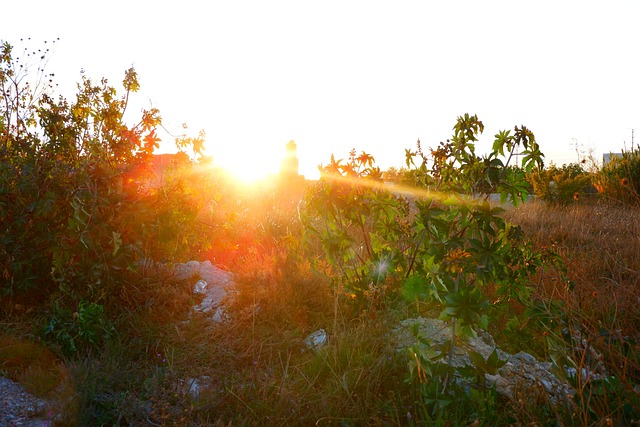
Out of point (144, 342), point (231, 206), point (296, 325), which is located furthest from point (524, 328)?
point (231, 206)

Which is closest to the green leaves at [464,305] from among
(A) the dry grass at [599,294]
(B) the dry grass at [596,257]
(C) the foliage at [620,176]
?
(A) the dry grass at [599,294]

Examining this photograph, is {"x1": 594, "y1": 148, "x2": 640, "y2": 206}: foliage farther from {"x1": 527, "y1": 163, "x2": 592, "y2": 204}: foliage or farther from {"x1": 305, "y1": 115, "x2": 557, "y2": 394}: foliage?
{"x1": 305, "y1": 115, "x2": 557, "y2": 394}: foliage

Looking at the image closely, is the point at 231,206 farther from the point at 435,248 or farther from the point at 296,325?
the point at 435,248

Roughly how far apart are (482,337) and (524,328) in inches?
16.6

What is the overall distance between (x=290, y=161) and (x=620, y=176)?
1025cm

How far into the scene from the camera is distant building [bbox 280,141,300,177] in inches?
693

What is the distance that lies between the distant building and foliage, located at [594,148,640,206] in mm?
9213

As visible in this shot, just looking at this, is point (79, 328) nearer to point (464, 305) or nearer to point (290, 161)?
point (464, 305)

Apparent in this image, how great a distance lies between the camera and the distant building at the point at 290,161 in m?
17.6

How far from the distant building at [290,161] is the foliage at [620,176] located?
9.21 metres

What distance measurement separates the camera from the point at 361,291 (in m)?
3.73

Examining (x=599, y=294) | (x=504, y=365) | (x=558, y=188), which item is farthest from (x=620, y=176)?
(x=504, y=365)

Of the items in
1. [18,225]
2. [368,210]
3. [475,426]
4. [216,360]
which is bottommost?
[216,360]

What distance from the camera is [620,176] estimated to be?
35.3ft
